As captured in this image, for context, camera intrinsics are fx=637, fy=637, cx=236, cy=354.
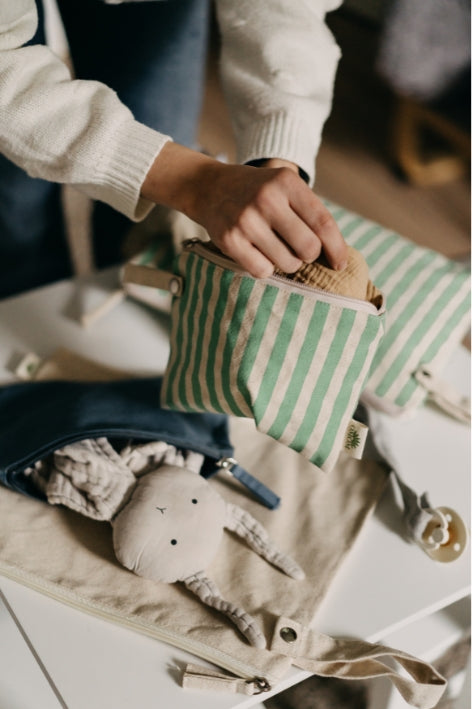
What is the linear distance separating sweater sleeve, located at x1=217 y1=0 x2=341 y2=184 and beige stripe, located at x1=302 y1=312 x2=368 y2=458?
8.1 inches

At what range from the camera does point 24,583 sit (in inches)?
22.0

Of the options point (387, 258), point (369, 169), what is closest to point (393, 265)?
point (387, 258)

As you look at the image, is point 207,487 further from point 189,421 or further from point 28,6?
point 28,6

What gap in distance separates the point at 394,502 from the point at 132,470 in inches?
10.8

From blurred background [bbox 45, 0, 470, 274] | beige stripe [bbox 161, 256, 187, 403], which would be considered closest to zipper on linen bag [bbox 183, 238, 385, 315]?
beige stripe [bbox 161, 256, 187, 403]

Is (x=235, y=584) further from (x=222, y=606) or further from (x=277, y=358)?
(x=277, y=358)

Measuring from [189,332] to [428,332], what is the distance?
0.96ft

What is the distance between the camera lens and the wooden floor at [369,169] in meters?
1.67

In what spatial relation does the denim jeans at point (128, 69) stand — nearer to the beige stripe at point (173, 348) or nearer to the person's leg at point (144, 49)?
the person's leg at point (144, 49)

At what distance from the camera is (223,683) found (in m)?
0.52

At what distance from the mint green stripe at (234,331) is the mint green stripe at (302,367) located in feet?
0.12

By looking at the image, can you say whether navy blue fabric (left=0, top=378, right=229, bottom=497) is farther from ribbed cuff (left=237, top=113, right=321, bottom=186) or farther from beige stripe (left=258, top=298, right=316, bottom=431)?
ribbed cuff (left=237, top=113, right=321, bottom=186)

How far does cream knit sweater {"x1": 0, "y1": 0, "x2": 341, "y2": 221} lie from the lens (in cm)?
53

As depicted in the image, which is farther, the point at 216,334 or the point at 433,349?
the point at 433,349
